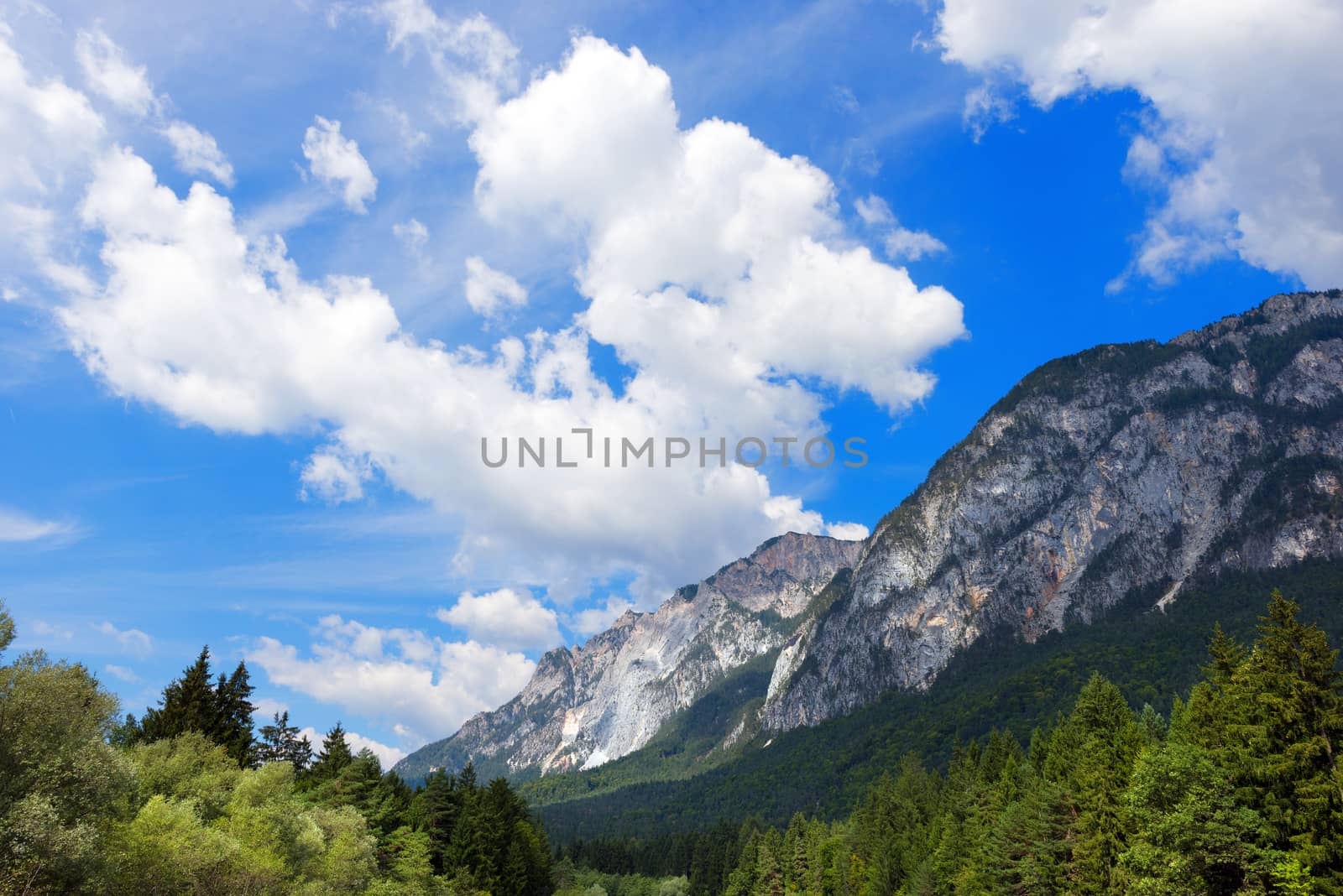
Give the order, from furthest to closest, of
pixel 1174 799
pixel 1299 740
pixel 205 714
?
pixel 205 714 → pixel 1174 799 → pixel 1299 740

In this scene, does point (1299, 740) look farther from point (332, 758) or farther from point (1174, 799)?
point (332, 758)

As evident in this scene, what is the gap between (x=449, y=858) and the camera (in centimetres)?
8288

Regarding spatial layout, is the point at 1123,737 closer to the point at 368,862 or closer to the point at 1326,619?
the point at 368,862

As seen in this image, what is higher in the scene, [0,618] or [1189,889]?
[0,618]

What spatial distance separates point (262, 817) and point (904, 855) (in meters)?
77.4

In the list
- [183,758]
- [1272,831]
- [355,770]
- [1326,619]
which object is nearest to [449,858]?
[355,770]

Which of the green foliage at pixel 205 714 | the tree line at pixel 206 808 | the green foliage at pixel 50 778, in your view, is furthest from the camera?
the green foliage at pixel 205 714

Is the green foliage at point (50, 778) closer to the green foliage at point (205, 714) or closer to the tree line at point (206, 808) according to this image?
the tree line at point (206, 808)

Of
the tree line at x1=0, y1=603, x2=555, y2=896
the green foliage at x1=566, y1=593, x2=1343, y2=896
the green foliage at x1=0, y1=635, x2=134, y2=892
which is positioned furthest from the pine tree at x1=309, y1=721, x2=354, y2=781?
the green foliage at x1=566, y1=593, x2=1343, y2=896

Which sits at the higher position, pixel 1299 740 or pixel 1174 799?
pixel 1299 740

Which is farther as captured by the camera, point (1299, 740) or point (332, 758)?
point (332, 758)

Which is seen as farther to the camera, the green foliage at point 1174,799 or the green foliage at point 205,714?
the green foliage at point 205,714

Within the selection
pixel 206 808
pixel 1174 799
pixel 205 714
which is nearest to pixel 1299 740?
pixel 1174 799

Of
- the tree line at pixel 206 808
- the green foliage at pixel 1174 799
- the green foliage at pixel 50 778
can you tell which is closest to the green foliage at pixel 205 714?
the tree line at pixel 206 808
